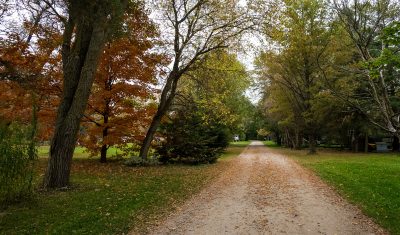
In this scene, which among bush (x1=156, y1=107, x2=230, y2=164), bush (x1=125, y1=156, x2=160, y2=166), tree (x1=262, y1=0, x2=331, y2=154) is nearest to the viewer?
bush (x1=125, y1=156, x2=160, y2=166)

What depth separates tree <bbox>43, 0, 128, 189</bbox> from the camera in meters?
10.1

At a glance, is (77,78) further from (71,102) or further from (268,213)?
(268,213)

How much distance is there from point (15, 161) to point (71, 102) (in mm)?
3831

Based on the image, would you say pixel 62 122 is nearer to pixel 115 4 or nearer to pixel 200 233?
pixel 115 4

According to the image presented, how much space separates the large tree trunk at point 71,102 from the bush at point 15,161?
2150 millimetres

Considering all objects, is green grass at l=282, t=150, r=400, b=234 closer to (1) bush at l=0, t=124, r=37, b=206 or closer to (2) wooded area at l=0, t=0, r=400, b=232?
(2) wooded area at l=0, t=0, r=400, b=232

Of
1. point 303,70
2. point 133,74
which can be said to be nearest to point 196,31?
point 133,74

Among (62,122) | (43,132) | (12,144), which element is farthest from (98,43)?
(43,132)

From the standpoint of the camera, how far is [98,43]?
10539 mm

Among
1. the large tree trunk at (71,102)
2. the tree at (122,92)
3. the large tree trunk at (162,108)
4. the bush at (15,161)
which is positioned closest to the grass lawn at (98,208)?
the bush at (15,161)

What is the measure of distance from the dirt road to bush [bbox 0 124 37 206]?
10.6 feet

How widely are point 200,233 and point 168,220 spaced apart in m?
1.25

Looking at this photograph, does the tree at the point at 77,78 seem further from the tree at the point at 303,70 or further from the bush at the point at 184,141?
the tree at the point at 303,70

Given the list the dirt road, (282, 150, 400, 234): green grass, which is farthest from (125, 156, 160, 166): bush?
(282, 150, 400, 234): green grass
